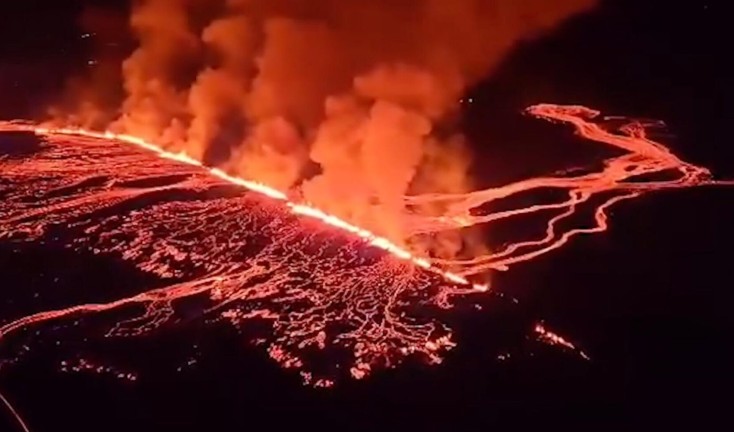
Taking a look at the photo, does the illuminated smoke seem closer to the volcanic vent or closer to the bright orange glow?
the bright orange glow

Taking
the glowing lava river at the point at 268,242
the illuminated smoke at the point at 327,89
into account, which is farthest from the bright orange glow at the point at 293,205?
the illuminated smoke at the point at 327,89

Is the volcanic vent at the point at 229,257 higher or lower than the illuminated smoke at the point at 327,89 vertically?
lower

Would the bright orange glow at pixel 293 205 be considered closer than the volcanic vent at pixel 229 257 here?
No

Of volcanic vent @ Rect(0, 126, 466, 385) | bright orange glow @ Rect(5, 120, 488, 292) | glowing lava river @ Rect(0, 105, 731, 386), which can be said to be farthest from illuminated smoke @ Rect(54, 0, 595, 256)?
volcanic vent @ Rect(0, 126, 466, 385)

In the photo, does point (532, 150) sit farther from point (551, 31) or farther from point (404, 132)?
point (551, 31)

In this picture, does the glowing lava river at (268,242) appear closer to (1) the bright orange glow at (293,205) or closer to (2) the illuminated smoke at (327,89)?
(1) the bright orange glow at (293,205)

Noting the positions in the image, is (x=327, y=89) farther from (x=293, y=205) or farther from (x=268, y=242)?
(x=268, y=242)
